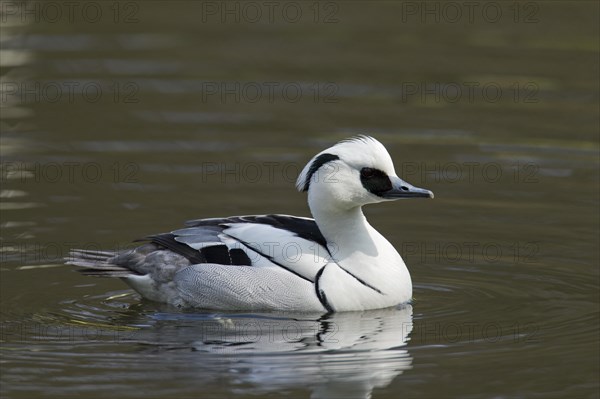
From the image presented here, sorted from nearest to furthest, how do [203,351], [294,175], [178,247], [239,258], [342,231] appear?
1. [203,351]
2. [239,258]
3. [342,231]
4. [178,247]
5. [294,175]

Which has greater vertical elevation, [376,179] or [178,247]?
[376,179]

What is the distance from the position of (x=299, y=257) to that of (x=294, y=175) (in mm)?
4730

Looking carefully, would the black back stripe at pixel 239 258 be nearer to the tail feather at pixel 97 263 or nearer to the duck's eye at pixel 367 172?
the tail feather at pixel 97 263

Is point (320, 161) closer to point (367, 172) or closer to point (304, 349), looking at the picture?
point (367, 172)

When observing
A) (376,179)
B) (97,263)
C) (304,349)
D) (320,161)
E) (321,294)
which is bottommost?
(304,349)

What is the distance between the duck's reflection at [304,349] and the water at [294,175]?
32 millimetres

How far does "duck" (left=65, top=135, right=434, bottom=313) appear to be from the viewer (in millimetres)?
12133

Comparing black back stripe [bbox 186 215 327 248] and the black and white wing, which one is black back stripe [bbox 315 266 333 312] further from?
black back stripe [bbox 186 215 327 248]

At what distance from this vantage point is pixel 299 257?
1218 cm

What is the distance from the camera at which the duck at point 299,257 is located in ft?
39.8

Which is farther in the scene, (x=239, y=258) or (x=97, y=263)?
(x=97, y=263)

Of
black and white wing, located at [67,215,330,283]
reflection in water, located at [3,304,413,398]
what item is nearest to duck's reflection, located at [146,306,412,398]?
reflection in water, located at [3,304,413,398]

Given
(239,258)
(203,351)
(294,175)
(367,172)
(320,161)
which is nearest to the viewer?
(203,351)

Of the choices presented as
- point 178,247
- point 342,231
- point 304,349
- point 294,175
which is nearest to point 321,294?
point 342,231
